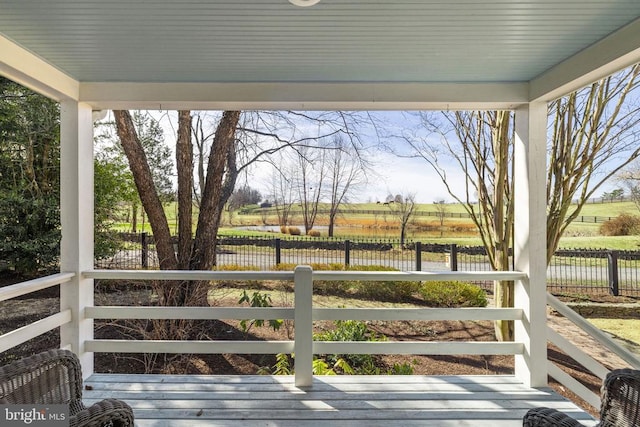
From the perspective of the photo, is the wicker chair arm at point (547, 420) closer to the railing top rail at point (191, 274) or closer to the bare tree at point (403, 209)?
the railing top rail at point (191, 274)

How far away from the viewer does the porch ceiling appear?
1.72m

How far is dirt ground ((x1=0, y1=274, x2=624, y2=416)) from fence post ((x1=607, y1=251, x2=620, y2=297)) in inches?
28.1

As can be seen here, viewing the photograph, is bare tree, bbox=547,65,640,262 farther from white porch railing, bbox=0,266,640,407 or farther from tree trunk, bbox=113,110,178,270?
tree trunk, bbox=113,110,178,270

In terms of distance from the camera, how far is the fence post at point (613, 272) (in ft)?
14.1

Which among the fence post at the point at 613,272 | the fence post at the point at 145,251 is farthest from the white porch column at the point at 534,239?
the fence post at the point at 145,251

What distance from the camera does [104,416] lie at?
130 centimetres

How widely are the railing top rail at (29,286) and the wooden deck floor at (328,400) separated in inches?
33.2

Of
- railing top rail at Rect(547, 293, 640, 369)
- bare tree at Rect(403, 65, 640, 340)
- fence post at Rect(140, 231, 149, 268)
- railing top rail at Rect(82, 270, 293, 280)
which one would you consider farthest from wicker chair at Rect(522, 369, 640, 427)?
fence post at Rect(140, 231, 149, 268)

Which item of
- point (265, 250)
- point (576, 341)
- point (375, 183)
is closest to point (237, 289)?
point (265, 250)

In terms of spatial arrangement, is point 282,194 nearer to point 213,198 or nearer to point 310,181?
point 310,181

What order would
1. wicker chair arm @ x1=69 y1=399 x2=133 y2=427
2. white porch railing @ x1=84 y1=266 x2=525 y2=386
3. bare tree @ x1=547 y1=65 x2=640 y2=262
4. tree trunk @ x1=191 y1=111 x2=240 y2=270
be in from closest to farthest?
wicker chair arm @ x1=69 y1=399 x2=133 y2=427 → white porch railing @ x1=84 y1=266 x2=525 y2=386 → bare tree @ x1=547 y1=65 x2=640 y2=262 → tree trunk @ x1=191 y1=111 x2=240 y2=270

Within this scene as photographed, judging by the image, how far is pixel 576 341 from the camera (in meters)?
4.37

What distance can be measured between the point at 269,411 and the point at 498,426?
4.82ft

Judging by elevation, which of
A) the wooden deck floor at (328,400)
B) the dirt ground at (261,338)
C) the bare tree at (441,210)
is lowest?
the dirt ground at (261,338)
